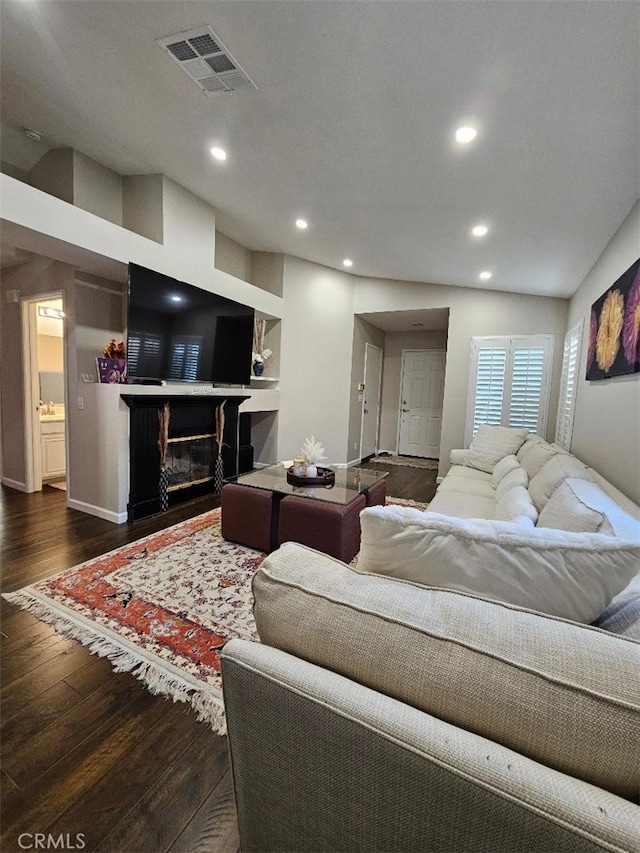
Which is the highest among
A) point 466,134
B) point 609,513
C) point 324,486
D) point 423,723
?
point 466,134

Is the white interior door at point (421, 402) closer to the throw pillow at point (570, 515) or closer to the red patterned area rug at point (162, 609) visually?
the red patterned area rug at point (162, 609)

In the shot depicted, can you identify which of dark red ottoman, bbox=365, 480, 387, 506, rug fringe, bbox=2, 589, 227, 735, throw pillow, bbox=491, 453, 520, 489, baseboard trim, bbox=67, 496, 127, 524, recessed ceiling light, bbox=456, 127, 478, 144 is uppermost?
recessed ceiling light, bbox=456, 127, 478, 144

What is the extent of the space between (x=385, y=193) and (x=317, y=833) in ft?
11.3

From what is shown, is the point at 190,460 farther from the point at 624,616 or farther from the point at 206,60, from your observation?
the point at 624,616

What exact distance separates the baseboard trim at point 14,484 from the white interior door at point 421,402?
226 inches

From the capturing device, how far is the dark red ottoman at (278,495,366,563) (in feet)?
8.10

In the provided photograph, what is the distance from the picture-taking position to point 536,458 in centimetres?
303

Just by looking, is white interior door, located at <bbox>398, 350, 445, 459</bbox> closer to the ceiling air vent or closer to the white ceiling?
the white ceiling

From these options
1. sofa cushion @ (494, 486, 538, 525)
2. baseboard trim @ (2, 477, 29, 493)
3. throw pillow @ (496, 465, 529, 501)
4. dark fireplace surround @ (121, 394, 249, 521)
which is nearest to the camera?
sofa cushion @ (494, 486, 538, 525)

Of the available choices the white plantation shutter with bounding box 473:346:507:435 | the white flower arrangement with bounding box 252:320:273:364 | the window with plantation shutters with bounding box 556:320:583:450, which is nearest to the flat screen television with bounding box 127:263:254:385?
the white flower arrangement with bounding box 252:320:273:364

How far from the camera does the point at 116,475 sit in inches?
127

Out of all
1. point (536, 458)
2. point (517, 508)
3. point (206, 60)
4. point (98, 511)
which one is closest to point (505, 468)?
point (536, 458)

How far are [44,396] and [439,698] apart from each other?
5614 mm

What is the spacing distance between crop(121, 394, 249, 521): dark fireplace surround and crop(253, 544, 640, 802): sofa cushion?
9.61ft
